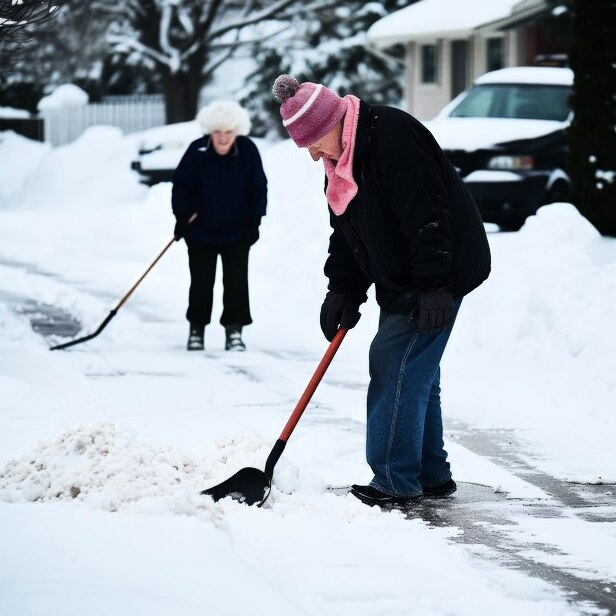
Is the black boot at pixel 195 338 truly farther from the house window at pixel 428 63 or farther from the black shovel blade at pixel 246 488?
the house window at pixel 428 63

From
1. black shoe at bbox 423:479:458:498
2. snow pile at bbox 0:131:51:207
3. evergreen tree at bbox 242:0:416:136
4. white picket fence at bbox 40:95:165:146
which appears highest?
black shoe at bbox 423:479:458:498

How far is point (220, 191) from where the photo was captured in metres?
9.48

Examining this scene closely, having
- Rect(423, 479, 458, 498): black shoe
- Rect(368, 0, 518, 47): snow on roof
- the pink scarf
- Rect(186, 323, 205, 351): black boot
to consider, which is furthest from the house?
the pink scarf

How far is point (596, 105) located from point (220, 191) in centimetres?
396

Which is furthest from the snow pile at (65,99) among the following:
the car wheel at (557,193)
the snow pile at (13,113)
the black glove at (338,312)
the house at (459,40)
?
the black glove at (338,312)

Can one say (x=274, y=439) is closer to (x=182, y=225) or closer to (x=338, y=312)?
(x=338, y=312)

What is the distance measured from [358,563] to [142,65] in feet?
108

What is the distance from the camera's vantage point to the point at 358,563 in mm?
4234

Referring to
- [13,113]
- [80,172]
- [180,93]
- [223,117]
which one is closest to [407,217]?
[223,117]

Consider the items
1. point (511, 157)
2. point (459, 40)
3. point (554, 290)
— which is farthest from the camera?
point (459, 40)

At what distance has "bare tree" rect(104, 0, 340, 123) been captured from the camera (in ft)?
99.6

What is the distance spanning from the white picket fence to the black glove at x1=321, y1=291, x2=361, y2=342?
29.0 m

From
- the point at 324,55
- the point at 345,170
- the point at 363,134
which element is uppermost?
the point at 363,134

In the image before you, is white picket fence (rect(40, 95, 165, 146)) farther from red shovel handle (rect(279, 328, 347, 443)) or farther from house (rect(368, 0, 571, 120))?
red shovel handle (rect(279, 328, 347, 443))
